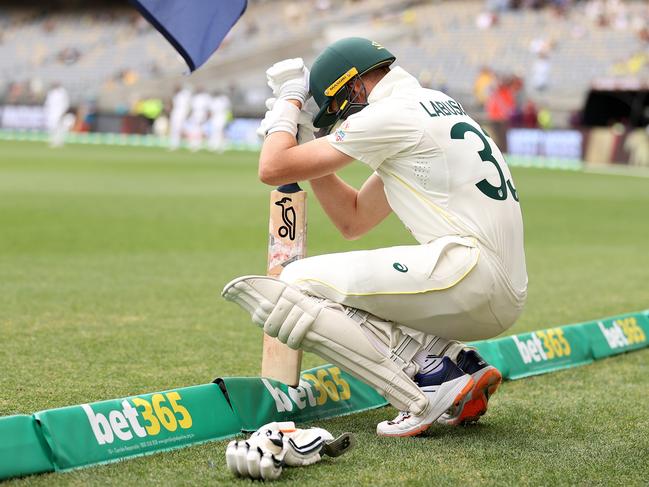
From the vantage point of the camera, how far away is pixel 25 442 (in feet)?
12.0

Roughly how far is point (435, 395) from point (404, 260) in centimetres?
60

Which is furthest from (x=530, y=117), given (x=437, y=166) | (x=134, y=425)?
(x=134, y=425)

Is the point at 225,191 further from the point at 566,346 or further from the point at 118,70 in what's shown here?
the point at 118,70

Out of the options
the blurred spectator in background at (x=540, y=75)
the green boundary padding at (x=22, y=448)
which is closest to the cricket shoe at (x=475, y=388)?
the green boundary padding at (x=22, y=448)

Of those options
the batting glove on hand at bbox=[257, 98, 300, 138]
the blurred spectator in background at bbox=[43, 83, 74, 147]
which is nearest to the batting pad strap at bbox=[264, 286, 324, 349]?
the batting glove on hand at bbox=[257, 98, 300, 138]

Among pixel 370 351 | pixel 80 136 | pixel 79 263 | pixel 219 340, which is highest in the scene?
pixel 370 351

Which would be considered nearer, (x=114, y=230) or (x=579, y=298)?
(x=579, y=298)

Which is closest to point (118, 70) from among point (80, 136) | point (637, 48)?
point (80, 136)

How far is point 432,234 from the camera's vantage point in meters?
4.42

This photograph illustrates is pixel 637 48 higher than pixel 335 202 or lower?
lower

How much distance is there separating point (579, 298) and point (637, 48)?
2898cm

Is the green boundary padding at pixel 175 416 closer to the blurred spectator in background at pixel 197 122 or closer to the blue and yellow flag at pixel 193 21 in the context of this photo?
the blue and yellow flag at pixel 193 21

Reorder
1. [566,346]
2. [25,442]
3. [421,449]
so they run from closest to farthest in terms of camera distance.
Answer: [25,442] → [421,449] → [566,346]

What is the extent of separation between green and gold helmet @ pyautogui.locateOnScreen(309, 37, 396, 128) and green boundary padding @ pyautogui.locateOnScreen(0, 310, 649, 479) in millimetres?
1195
